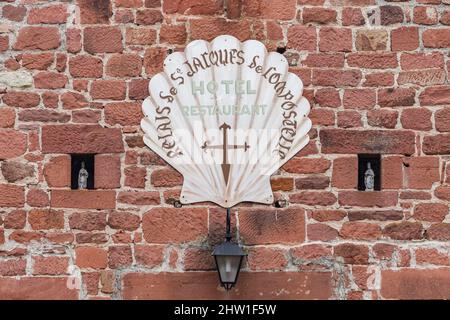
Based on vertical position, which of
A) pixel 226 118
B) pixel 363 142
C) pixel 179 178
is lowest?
pixel 179 178

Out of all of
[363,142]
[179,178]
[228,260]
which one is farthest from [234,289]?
[363,142]

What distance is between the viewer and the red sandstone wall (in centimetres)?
550

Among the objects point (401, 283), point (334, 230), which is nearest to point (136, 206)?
point (334, 230)

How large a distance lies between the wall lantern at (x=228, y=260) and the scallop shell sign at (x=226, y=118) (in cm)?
27

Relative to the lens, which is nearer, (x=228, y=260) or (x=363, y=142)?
(x=228, y=260)

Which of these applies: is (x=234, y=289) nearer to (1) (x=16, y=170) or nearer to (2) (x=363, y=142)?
(2) (x=363, y=142)

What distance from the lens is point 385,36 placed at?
5625 mm

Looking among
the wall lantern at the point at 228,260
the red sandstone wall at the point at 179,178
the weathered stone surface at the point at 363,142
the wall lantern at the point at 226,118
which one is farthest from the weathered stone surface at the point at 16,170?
the weathered stone surface at the point at 363,142

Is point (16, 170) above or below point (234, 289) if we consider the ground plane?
above

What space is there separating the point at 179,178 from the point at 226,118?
402mm

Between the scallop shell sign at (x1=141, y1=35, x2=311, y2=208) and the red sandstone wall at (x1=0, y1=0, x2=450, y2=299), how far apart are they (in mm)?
69

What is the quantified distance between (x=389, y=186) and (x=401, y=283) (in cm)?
51

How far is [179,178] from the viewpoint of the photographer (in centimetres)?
554

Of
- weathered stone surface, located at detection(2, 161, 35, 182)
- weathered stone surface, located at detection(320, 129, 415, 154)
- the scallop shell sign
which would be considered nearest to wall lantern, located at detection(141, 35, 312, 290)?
the scallop shell sign
